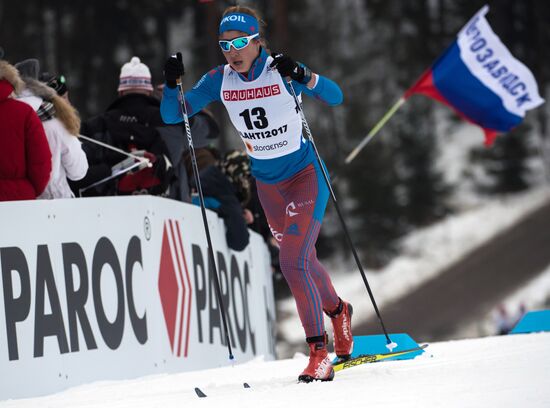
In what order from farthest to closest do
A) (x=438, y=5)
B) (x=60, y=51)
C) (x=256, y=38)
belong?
1. (x=438, y=5)
2. (x=60, y=51)
3. (x=256, y=38)

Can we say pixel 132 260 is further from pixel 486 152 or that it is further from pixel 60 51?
pixel 60 51

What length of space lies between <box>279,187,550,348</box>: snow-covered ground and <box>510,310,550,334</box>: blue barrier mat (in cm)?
1651

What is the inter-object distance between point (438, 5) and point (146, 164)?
124 feet

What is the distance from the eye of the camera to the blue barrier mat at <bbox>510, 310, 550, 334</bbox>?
8.66 metres

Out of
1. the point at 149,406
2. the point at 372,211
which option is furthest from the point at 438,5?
the point at 149,406

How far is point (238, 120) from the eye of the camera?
6363 millimetres

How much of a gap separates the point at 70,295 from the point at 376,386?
2.44 m

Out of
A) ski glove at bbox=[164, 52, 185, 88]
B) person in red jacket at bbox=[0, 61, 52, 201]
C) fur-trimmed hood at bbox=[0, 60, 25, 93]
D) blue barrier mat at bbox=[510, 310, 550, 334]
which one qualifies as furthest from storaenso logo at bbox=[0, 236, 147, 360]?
blue barrier mat at bbox=[510, 310, 550, 334]

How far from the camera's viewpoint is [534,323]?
871 cm


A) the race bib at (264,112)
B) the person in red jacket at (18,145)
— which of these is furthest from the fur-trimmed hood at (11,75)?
the race bib at (264,112)

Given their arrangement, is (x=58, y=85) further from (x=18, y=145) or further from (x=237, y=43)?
(x=237, y=43)

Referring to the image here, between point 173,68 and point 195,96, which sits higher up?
point 173,68

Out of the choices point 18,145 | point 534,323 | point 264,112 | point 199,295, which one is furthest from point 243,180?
point 264,112

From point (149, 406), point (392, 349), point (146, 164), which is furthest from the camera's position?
point (146, 164)
